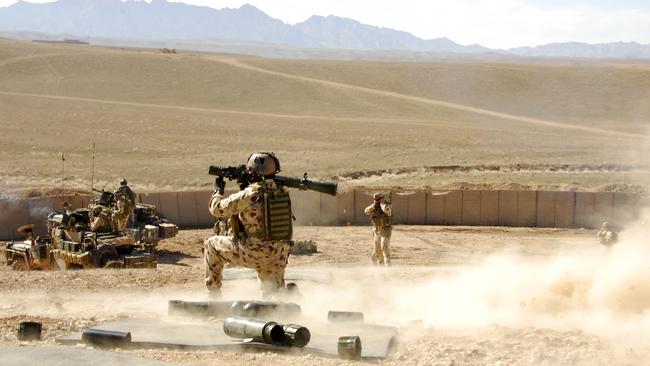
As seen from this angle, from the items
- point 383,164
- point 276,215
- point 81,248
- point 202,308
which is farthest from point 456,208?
point 202,308

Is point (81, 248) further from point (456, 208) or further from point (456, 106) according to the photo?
point (456, 106)

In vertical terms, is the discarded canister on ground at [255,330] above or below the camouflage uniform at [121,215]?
above

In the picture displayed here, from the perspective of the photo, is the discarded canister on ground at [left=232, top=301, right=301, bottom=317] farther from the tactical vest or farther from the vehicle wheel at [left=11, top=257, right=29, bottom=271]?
the vehicle wheel at [left=11, top=257, right=29, bottom=271]

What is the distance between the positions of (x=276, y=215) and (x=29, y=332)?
2718 mm

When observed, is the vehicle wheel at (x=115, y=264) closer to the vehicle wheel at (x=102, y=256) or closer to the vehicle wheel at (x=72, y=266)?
the vehicle wheel at (x=102, y=256)

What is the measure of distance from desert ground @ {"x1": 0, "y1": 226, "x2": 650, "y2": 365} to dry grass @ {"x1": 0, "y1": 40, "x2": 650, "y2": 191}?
20698mm

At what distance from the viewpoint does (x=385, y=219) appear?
17.6 meters

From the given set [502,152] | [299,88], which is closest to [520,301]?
[502,152]

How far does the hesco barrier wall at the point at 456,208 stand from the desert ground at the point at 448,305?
13286 millimetres

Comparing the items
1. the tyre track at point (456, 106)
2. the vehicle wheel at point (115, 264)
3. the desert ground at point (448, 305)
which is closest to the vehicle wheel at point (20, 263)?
the vehicle wheel at point (115, 264)

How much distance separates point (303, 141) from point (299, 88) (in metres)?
25.1

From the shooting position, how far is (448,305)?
428 inches

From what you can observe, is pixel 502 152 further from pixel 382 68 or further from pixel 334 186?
pixel 382 68

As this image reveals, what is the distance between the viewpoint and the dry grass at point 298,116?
132 feet
